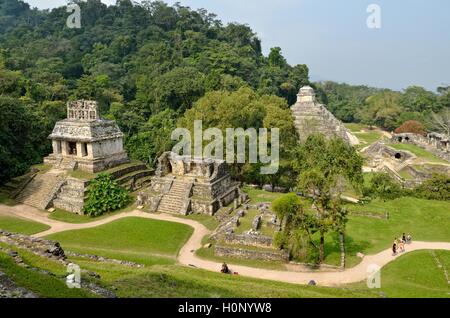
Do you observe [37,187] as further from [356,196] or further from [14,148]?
[356,196]

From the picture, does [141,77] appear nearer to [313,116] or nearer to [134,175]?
[313,116]

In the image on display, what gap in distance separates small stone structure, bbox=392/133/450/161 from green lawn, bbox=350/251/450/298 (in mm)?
26456

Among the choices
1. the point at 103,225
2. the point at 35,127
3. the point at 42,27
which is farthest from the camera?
the point at 42,27

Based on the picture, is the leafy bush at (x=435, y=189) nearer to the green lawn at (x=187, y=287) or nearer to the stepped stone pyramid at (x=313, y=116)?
the green lawn at (x=187, y=287)

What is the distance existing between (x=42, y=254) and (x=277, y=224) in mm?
11677

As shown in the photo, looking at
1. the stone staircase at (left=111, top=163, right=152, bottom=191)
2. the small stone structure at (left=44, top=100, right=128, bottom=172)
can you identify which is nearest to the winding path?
the stone staircase at (left=111, top=163, right=152, bottom=191)

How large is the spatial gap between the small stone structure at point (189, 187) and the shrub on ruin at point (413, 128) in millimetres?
45169

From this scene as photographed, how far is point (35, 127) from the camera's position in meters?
35.1

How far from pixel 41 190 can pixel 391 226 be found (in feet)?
76.0

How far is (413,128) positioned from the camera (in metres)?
63.7

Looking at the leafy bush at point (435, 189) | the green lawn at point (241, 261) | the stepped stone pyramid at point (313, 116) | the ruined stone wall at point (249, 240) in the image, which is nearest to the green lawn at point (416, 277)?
the green lawn at point (241, 261)

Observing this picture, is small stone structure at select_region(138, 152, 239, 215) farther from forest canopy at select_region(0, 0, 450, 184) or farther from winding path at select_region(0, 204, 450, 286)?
forest canopy at select_region(0, 0, 450, 184)
